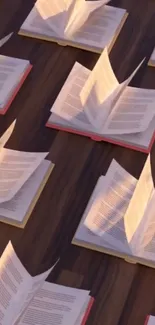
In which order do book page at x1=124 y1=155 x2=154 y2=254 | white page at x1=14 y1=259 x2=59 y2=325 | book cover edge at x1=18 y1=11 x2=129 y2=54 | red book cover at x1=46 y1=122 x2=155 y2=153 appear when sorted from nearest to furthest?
A: 1. white page at x1=14 y1=259 x2=59 y2=325
2. book page at x1=124 y1=155 x2=154 y2=254
3. red book cover at x1=46 y1=122 x2=155 y2=153
4. book cover edge at x1=18 y1=11 x2=129 y2=54

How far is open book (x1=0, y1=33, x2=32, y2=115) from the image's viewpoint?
68.0 inches

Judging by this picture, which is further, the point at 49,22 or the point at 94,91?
the point at 49,22

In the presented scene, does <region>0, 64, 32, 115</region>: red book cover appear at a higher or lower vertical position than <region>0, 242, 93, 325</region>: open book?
higher

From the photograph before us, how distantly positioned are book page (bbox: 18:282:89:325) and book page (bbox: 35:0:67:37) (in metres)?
0.89

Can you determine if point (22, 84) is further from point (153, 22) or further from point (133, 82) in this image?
point (153, 22)

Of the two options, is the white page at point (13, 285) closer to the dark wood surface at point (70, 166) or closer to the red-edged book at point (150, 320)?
the dark wood surface at point (70, 166)

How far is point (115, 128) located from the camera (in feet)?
5.33

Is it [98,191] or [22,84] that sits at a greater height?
[22,84]

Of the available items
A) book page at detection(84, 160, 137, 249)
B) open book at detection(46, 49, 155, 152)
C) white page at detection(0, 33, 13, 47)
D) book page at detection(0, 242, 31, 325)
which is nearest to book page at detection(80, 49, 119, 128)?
open book at detection(46, 49, 155, 152)

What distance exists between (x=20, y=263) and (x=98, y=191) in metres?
0.28

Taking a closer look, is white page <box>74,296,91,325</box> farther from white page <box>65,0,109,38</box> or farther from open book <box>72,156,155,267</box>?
white page <box>65,0,109,38</box>

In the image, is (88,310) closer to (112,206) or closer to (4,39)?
(112,206)

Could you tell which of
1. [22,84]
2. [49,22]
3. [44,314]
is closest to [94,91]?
[22,84]

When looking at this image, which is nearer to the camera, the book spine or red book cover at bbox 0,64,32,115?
the book spine
